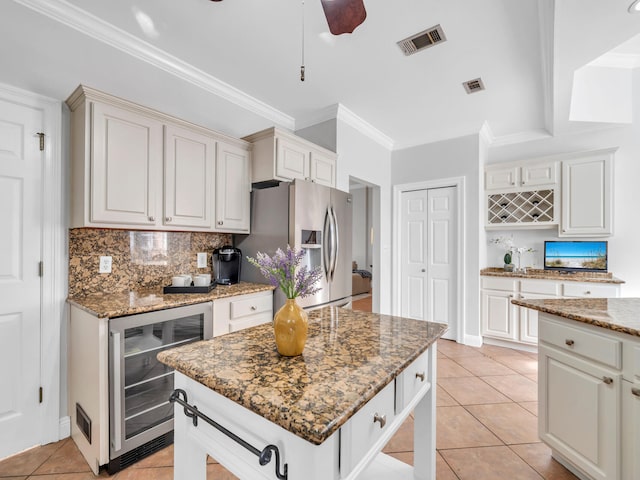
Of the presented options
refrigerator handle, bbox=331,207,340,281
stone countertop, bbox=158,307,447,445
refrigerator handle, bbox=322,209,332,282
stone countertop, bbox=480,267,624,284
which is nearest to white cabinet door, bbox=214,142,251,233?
refrigerator handle, bbox=322,209,332,282

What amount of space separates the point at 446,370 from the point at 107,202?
131 inches

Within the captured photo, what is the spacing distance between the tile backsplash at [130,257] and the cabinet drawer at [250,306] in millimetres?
656

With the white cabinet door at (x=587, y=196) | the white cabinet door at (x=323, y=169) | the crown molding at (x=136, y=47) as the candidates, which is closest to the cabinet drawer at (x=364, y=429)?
the white cabinet door at (x=323, y=169)

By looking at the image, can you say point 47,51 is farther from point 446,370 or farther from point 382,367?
point 446,370

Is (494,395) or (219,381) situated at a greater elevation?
(219,381)

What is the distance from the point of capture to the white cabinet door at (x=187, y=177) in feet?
7.22

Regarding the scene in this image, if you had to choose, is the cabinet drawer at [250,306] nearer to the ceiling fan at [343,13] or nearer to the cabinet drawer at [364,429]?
the cabinet drawer at [364,429]

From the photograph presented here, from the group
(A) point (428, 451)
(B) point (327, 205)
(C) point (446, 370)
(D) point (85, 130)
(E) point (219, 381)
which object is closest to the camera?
(E) point (219, 381)

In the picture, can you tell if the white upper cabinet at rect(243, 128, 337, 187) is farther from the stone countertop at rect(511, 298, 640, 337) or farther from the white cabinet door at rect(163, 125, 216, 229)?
the stone countertop at rect(511, 298, 640, 337)

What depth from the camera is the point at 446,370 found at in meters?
3.09

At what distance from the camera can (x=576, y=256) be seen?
370 cm

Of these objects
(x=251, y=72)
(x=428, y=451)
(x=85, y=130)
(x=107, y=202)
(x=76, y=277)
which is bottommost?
(x=428, y=451)

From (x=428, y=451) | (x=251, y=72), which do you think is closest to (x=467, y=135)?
(x=251, y=72)

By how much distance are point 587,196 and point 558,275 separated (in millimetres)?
972
